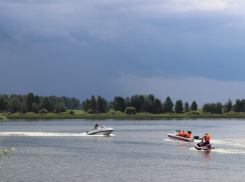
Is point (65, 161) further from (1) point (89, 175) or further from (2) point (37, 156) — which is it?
(1) point (89, 175)

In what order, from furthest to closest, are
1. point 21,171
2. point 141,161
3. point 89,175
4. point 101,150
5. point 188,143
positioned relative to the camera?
point 188,143
point 101,150
point 141,161
point 21,171
point 89,175

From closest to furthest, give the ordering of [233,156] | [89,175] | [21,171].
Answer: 1. [89,175]
2. [21,171]
3. [233,156]

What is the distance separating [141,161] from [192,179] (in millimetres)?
11872

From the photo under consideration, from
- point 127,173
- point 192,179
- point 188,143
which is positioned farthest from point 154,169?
point 188,143

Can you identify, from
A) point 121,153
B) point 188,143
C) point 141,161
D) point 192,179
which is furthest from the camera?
point 188,143

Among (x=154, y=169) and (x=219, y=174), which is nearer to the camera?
(x=219, y=174)

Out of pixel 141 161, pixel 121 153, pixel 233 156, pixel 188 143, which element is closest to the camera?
pixel 141 161

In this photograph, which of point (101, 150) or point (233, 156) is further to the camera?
point (101, 150)

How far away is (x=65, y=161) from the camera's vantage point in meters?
43.9

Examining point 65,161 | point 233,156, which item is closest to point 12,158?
point 65,161

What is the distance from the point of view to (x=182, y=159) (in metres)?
45.1

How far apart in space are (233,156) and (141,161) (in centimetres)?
1297

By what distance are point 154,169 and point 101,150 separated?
18350mm

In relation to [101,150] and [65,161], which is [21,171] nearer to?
[65,161]
